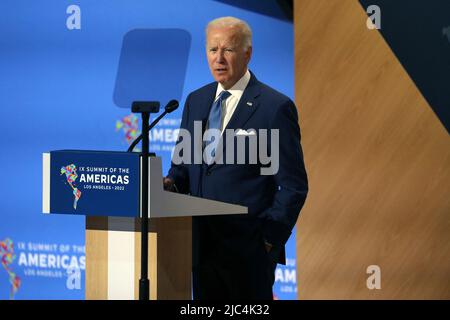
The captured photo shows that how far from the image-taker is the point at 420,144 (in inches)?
195

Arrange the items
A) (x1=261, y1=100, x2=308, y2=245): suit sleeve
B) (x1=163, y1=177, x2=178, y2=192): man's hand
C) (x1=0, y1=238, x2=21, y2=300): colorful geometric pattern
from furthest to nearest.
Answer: (x1=0, y1=238, x2=21, y2=300): colorful geometric pattern, (x1=261, y1=100, x2=308, y2=245): suit sleeve, (x1=163, y1=177, x2=178, y2=192): man's hand

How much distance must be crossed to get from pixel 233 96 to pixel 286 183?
0.45 metres

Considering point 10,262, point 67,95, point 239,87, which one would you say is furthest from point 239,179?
point 10,262

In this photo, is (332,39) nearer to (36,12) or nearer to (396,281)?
(396,281)

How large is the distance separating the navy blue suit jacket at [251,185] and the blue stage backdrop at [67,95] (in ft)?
4.78

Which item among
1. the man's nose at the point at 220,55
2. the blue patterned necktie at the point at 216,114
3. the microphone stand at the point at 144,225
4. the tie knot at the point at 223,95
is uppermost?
the man's nose at the point at 220,55

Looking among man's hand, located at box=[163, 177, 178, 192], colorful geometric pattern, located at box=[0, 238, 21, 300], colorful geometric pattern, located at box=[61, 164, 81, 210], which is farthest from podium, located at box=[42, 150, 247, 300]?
colorful geometric pattern, located at box=[0, 238, 21, 300]

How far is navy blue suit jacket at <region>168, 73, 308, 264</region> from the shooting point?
356 centimetres

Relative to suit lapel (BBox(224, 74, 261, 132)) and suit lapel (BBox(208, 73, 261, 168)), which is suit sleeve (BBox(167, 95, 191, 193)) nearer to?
suit lapel (BBox(208, 73, 261, 168))

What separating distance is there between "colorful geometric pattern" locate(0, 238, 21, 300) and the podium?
263 cm

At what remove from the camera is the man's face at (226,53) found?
12.5ft

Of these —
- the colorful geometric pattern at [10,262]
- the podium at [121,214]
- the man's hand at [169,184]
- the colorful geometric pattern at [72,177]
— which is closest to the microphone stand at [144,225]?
the podium at [121,214]

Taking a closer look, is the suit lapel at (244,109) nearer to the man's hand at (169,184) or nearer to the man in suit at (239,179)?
the man in suit at (239,179)
